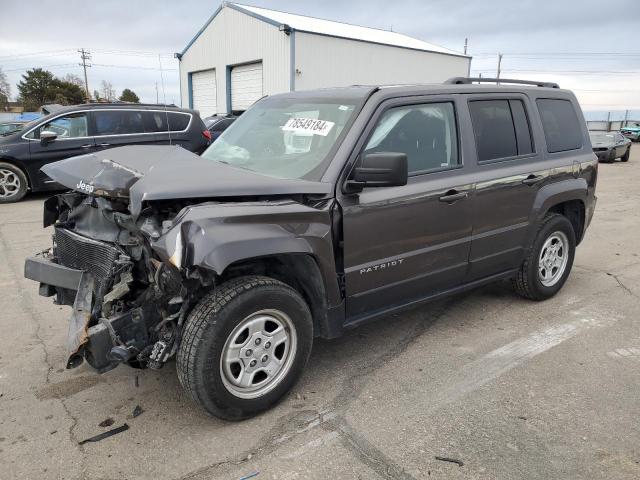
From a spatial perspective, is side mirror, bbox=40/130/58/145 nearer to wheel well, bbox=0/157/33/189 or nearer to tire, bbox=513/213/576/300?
wheel well, bbox=0/157/33/189

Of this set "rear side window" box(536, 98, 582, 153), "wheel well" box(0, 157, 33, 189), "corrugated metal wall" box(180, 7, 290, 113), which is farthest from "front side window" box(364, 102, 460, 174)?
"corrugated metal wall" box(180, 7, 290, 113)

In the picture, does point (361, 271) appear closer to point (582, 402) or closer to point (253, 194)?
point (253, 194)

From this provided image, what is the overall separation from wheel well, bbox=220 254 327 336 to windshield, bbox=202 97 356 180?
545 mm

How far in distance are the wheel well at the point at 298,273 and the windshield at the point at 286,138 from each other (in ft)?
1.79

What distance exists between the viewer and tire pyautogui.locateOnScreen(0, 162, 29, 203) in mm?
9672

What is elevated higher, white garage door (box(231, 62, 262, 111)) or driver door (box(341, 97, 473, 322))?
white garage door (box(231, 62, 262, 111))

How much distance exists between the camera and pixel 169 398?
319cm

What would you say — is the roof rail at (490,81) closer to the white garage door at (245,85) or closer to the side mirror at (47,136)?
the side mirror at (47,136)

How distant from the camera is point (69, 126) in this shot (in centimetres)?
990

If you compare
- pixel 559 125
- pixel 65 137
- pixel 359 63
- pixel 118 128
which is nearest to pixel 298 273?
pixel 559 125

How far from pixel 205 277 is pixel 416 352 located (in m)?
1.86

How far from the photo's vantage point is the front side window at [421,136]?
3.45 m

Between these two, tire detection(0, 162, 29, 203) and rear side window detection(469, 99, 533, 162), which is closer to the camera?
rear side window detection(469, 99, 533, 162)

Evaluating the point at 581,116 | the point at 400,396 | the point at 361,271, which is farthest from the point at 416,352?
the point at 581,116
